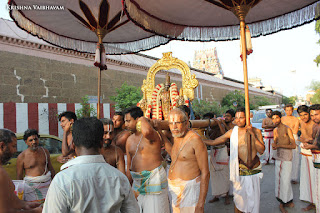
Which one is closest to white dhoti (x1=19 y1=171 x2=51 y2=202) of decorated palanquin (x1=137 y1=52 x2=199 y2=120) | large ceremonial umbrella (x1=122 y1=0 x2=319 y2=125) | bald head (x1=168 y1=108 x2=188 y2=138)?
bald head (x1=168 y1=108 x2=188 y2=138)

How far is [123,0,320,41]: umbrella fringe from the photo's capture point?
155 inches

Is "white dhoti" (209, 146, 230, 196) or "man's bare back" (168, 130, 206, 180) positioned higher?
"man's bare back" (168, 130, 206, 180)

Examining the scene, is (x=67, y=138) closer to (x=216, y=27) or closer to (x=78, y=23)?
(x=78, y=23)

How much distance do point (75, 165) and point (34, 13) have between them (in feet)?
13.8

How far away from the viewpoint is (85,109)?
12.1 m

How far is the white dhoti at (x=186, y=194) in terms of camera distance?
2.83 m

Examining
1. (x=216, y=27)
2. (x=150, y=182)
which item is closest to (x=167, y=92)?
(x=216, y=27)

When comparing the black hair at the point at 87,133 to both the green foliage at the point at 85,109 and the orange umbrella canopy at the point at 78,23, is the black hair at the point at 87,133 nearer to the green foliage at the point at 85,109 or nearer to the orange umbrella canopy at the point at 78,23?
the orange umbrella canopy at the point at 78,23

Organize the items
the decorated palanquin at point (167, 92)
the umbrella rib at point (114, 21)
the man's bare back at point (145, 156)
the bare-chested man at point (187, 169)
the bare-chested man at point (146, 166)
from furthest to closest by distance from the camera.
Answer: the decorated palanquin at point (167, 92), the umbrella rib at point (114, 21), the man's bare back at point (145, 156), the bare-chested man at point (146, 166), the bare-chested man at point (187, 169)

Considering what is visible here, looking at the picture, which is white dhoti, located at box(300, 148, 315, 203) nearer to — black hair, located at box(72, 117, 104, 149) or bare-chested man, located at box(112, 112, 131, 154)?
bare-chested man, located at box(112, 112, 131, 154)

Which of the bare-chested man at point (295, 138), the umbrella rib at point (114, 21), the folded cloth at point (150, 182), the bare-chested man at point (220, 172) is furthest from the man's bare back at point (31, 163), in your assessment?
the bare-chested man at point (295, 138)

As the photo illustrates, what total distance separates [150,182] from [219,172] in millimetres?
2568

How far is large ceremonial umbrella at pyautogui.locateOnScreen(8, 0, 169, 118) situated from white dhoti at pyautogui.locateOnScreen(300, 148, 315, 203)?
3.77m

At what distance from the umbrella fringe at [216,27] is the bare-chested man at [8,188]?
230 centimetres
